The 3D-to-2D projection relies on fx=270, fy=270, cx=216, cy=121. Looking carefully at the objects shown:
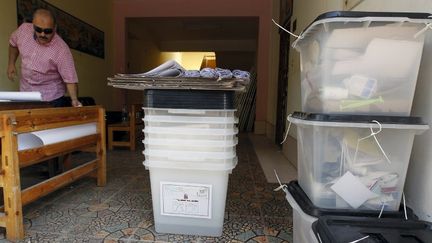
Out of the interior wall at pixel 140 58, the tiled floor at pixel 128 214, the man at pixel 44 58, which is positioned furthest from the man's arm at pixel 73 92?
the interior wall at pixel 140 58

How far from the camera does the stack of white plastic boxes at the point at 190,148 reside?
102 cm

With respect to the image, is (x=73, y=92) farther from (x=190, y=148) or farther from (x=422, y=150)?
(x=422, y=150)

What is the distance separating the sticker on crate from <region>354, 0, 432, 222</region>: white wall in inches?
26.2

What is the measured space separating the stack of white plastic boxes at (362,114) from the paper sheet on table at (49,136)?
1.12 metres

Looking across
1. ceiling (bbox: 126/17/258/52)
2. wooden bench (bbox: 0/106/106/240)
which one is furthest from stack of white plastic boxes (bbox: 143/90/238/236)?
ceiling (bbox: 126/17/258/52)

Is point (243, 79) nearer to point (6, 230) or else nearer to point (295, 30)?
point (6, 230)

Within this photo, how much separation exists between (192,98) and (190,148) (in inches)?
7.6

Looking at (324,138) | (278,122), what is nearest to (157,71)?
(324,138)

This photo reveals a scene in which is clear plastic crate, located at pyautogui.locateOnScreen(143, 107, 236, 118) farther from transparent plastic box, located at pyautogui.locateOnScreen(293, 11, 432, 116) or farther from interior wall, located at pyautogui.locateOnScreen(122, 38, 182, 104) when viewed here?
interior wall, located at pyautogui.locateOnScreen(122, 38, 182, 104)

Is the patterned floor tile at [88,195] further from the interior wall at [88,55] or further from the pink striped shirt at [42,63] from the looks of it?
the interior wall at [88,55]

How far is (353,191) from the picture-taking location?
0.74 meters

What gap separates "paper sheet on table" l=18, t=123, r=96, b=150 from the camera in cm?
116

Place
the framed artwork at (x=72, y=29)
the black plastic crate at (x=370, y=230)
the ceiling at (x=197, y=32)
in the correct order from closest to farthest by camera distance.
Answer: the black plastic crate at (x=370, y=230)
the framed artwork at (x=72, y=29)
the ceiling at (x=197, y=32)

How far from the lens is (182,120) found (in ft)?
3.42
